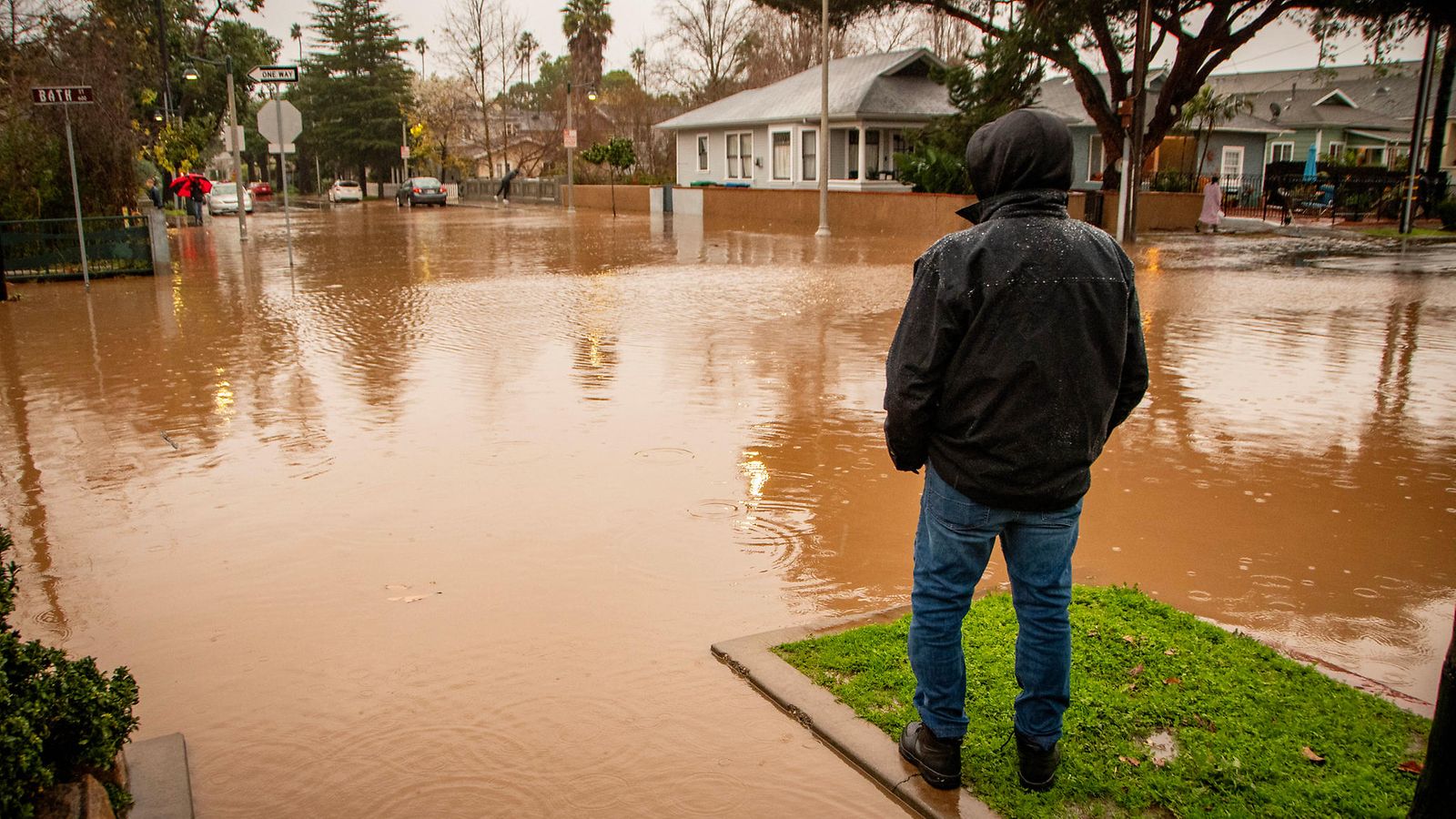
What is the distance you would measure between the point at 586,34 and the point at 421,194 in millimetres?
22426

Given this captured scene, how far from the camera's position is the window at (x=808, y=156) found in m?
37.2

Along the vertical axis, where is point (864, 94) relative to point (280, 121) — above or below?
above

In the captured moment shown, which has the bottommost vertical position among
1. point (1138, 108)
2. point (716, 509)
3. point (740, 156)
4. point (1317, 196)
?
point (716, 509)

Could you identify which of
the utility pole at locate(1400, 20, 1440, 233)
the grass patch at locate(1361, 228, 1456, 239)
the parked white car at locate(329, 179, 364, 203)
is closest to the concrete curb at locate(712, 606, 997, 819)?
the utility pole at locate(1400, 20, 1440, 233)

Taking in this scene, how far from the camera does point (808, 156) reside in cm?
3769

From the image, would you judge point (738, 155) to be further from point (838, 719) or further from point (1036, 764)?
point (1036, 764)

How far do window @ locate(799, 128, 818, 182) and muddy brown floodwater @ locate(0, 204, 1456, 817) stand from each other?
2537 cm

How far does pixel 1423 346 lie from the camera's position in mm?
11172

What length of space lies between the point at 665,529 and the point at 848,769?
2.51m

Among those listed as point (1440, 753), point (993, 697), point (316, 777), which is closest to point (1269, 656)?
point (993, 697)

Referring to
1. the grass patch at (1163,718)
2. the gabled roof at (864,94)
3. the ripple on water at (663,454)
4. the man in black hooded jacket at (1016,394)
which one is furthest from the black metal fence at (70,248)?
the gabled roof at (864,94)

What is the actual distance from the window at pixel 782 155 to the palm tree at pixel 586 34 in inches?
1397

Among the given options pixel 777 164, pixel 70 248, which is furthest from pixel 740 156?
pixel 70 248

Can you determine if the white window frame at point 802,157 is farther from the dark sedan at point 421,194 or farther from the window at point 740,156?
the dark sedan at point 421,194
